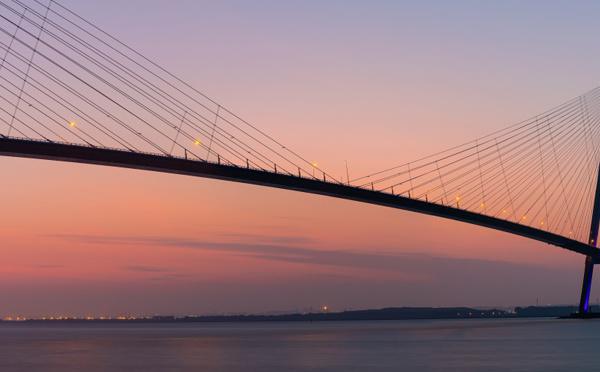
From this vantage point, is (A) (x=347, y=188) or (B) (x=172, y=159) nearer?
(B) (x=172, y=159)

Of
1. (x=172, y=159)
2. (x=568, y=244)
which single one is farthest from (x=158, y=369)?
(x=568, y=244)

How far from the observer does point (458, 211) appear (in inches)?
2184

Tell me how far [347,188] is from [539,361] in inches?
1032

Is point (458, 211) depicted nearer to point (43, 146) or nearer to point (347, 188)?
point (347, 188)

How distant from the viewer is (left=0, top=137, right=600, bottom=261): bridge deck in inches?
1502

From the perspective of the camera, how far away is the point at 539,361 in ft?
84.5

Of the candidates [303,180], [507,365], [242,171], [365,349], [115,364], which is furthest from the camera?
[303,180]

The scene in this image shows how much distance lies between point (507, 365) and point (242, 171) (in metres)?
23.7

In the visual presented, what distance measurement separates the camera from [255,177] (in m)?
46.5

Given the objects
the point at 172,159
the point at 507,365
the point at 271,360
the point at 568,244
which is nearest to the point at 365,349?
the point at 271,360

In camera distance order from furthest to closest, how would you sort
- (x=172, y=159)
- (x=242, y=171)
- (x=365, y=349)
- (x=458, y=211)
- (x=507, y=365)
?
(x=458, y=211) → (x=242, y=171) → (x=172, y=159) → (x=365, y=349) → (x=507, y=365)

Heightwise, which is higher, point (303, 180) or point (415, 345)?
point (303, 180)

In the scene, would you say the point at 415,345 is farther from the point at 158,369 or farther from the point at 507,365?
the point at 158,369

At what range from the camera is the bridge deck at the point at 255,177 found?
125ft
